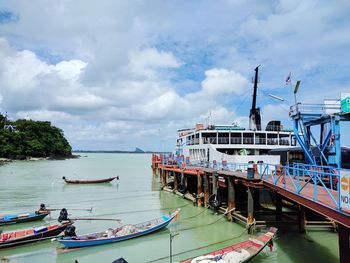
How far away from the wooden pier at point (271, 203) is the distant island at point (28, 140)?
9387cm

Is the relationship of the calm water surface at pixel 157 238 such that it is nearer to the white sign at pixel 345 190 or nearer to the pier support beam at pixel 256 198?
the pier support beam at pixel 256 198

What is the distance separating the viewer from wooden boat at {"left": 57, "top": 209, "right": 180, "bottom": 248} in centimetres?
1488

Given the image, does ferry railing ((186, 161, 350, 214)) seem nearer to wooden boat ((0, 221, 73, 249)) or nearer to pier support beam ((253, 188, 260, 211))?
pier support beam ((253, 188, 260, 211))

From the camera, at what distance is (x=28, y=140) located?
111375 millimetres

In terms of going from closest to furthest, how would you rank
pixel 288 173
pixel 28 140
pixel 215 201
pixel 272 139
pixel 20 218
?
pixel 288 173 → pixel 20 218 → pixel 215 201 → pixel 272 139 → pixel 28 140

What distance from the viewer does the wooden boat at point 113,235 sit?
48.8 ft

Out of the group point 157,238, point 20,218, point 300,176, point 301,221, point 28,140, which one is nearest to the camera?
point 157,238

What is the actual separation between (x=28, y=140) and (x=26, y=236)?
106850mm

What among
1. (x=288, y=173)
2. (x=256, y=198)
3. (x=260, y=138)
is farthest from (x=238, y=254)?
(x=260, y=138)

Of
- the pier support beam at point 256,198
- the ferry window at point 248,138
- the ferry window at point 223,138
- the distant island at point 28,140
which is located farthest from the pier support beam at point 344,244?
the distant island at point 28,140

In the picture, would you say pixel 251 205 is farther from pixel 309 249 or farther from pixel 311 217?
pixel 311 217

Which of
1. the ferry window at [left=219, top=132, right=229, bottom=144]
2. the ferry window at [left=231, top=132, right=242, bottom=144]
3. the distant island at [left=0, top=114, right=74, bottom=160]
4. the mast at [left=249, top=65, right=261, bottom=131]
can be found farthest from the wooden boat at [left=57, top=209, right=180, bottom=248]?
the distant island at [left=0, top=114, right=74, bottom=160]

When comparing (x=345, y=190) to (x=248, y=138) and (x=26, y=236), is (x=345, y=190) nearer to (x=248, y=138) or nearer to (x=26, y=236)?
(x=26, y=236)

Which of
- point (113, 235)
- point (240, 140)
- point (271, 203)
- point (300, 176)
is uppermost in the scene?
point (240, 140)
